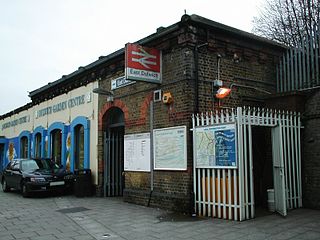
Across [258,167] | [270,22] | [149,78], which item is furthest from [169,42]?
[270,22]

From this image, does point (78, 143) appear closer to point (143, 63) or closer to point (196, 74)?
point (143, 63)

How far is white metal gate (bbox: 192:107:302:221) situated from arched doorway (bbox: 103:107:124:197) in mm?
4966

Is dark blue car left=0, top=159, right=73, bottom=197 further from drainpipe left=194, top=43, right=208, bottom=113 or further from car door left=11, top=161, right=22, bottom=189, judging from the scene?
drainpipe left=194, top=43, right=208, bottom=113

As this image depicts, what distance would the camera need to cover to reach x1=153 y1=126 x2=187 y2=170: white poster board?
9.48m

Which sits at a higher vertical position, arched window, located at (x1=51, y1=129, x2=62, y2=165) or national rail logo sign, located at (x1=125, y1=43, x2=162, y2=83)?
national rail logo sign, located at (x1=125, y1=43, x2=162, y2=83)

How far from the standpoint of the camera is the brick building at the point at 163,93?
9609mm

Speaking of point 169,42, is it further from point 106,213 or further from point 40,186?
point 40,186

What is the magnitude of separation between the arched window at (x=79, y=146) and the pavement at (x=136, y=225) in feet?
16.1

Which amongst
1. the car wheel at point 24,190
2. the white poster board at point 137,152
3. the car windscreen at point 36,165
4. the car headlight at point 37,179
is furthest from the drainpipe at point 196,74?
the car windscreen at point 36,165

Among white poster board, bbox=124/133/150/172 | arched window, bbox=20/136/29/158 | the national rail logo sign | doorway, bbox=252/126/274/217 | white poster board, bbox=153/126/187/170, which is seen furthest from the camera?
arched window, bbox=20/136/29/158

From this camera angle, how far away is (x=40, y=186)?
13.2 metres

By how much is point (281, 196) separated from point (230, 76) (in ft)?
12.6

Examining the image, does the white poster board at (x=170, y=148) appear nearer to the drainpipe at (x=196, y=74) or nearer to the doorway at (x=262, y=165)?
the drainpipe at (x=196, y=74)

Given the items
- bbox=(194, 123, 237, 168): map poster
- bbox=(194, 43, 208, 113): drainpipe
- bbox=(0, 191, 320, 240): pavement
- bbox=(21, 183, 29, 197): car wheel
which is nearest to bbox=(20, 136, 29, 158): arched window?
bbox=(21, 183, 29, 197): car wheel
